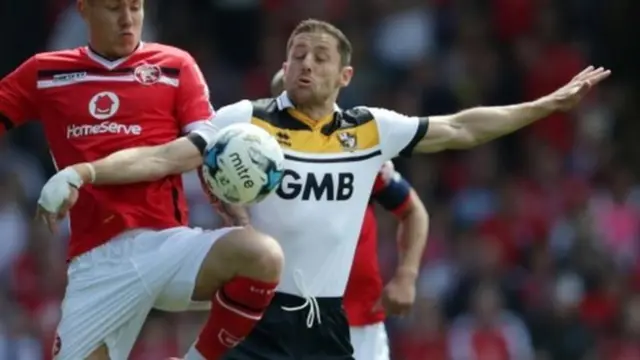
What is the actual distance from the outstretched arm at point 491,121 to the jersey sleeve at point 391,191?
925 mm

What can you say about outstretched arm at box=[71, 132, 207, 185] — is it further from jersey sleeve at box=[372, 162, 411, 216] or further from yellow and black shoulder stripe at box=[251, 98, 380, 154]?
jersey sleeve at box=[372, 162, 411, 216]

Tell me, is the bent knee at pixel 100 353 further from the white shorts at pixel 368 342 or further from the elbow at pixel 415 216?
the elbow at pixel 415 216

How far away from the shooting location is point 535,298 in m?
14.7

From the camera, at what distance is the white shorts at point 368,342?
10211 millimetres

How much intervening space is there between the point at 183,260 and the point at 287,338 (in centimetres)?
63

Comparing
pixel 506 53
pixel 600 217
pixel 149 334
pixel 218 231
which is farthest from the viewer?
pixel 506 53

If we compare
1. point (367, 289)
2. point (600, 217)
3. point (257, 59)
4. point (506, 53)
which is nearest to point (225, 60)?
point (257, 59)

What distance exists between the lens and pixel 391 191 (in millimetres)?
10344

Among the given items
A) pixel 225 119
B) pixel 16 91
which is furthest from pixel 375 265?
pixel 16 91

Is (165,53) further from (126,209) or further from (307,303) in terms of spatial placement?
(307,303)

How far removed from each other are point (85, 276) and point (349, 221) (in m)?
1.23

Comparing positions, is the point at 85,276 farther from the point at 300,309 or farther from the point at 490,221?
the point at 490,221

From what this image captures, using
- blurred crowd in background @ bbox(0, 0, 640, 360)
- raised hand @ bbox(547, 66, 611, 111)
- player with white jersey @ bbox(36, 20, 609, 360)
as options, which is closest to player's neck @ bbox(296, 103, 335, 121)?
player with white jersey @ bbox(36, 20, 609, 360)

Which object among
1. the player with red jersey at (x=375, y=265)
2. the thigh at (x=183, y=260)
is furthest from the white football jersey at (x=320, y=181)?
the player with red jersey at (x=375, y=265)
